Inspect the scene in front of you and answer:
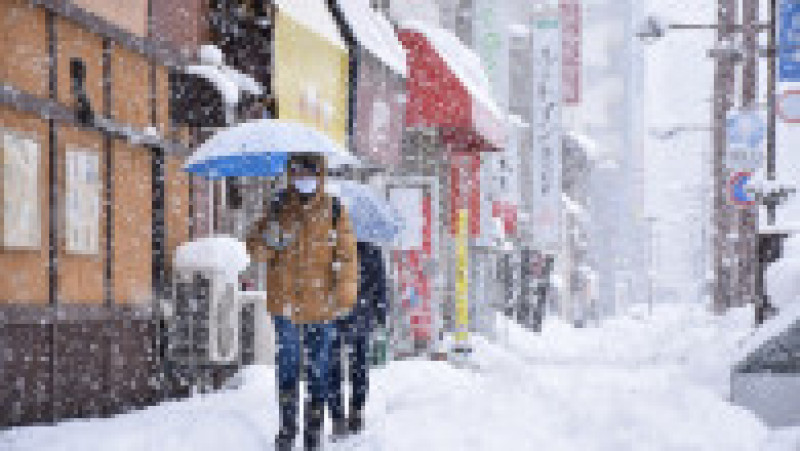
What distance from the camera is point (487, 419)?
365 inches

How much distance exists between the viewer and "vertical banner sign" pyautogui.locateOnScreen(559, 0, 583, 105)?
43.9 meters

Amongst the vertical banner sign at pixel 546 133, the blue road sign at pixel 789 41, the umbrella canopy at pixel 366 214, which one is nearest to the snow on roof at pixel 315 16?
the umbrella canopy at pixel 366 214

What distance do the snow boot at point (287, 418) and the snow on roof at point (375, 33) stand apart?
8.87 metres

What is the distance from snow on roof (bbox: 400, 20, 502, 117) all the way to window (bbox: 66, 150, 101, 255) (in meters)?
10.2

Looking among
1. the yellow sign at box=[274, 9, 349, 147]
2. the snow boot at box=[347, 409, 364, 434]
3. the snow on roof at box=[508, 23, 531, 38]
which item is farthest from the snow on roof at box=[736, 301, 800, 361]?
the snow on roof at box=[508, 23, 531, 38]

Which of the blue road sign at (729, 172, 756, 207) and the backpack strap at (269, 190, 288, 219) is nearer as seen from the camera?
the backpack strap at (269, 190, 288, 219)

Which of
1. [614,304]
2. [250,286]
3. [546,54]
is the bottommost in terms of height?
[614,304]

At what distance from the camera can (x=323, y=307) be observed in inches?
297

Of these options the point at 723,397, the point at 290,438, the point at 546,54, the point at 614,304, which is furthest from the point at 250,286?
the point at 614,304

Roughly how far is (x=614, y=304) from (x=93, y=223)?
274ft

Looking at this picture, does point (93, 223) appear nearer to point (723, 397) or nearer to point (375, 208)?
point (375, 208)

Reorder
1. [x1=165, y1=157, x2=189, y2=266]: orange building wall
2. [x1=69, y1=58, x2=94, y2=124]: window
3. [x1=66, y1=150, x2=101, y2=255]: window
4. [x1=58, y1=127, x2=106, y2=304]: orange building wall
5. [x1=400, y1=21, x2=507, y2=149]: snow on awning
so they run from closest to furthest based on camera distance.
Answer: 1. [x1=58, y1=127, x2=106, y2=304]: orange building wall
2. [x1=66, y1=150, x2=101, y2=255]: window
3. [x1=69, y1=58, x2=94, y2=124]: window
4. [x1=165, y1=157, x2=189, y2=266]: orange building wall
5. [x1=400, y1=21, x2=507, y2=149]: snow on awning

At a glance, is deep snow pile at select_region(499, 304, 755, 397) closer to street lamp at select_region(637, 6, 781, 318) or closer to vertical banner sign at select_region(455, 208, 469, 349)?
street lamp at select_region(637, 6, 781, 318)

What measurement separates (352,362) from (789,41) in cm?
1032
